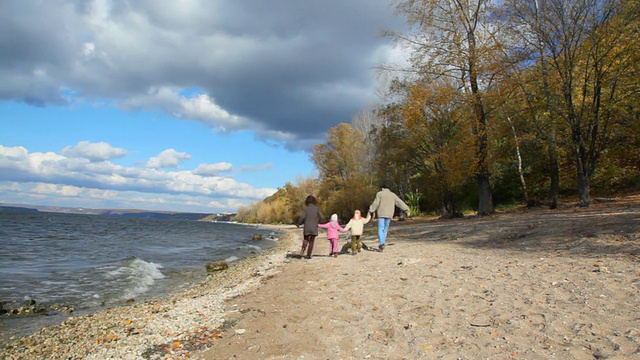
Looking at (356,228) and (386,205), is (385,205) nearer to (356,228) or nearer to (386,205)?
(386,205)

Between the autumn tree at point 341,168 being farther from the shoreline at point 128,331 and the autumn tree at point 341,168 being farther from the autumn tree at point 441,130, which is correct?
the shoreline at point 128,331

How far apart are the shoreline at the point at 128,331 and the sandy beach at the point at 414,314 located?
27 millimetres

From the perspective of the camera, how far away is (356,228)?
12273 millimetres

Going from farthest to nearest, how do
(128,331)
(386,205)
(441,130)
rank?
(441,130) → (386,205) → (128,331)

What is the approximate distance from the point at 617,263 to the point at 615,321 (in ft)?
A: 9.81

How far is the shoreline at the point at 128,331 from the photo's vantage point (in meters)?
5.45

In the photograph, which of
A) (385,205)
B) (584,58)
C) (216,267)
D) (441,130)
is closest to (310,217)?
(385,205)

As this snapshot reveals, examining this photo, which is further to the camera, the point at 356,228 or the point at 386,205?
the point at 356,228

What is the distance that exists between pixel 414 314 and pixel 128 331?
15.6 ft

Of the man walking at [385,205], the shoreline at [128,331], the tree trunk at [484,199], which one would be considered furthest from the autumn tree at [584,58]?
the shoreline at [128,331]

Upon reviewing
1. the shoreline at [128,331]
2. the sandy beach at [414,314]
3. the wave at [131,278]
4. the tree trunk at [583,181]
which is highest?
the tree trunk at [583,181]

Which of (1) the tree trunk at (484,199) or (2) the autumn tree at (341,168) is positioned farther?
(2) the autumn tree at (341,168)

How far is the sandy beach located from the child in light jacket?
2.57 meters

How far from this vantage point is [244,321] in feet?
20.4
